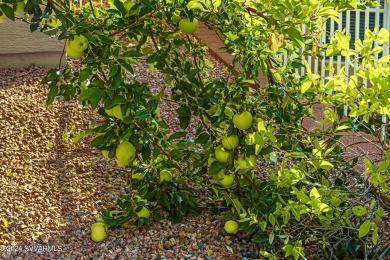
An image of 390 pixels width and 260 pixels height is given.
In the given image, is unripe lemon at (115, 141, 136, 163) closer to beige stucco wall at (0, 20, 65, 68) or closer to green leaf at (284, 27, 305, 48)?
green leaf at (284, 27, 305, 48)

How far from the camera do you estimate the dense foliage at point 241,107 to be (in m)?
2.75

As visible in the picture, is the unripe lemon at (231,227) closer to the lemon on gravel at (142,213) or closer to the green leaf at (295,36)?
the lemon on gravel at (142,213)

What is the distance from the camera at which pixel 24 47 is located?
5668 mm

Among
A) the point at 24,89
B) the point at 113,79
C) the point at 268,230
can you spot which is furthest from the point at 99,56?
the point at 24,89

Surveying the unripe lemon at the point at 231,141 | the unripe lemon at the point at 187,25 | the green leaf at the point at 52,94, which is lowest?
the unripe lemon at the point at 231,141

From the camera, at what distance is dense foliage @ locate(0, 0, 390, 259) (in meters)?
2.75

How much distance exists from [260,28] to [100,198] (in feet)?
5.26

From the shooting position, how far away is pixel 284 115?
3.33m

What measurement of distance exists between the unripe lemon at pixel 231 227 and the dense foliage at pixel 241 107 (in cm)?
5

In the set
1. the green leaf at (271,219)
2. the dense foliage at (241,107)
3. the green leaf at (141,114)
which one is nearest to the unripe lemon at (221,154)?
the dense foliage at (241,107)

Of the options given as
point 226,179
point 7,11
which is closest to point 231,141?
point 226,179

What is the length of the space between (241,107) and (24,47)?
10.1ft

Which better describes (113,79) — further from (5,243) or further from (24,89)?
(24,89)

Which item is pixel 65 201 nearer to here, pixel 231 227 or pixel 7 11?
pixel 231 227
